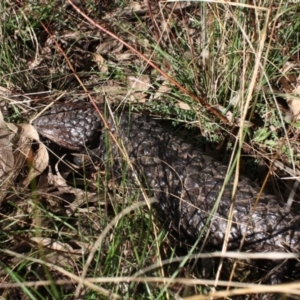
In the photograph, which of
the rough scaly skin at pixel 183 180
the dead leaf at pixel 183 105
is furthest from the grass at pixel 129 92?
the rough scaly skin at pixel 183 180

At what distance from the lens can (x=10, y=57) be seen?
3.81 metres

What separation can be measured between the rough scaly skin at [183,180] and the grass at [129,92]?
0.48ft

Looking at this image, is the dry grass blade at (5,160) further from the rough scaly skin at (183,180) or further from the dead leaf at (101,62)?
the dead leaf at (101,62)

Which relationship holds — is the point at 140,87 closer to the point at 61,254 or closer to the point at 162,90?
the point at 162,90

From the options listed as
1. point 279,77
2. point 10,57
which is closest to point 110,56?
point 10,57

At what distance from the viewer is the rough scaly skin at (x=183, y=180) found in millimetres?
2807

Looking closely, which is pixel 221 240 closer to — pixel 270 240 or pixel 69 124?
pixel 270 240

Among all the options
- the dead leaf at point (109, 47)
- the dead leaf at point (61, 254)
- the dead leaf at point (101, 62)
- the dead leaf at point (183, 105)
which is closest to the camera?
the dead leaf at point (61, 254)

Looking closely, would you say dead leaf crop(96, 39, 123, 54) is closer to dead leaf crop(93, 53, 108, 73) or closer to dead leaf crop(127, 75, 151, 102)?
dead leaf crop(93, 53, 108, 73)

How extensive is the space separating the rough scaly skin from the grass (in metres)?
0.15

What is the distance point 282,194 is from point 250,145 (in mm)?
369

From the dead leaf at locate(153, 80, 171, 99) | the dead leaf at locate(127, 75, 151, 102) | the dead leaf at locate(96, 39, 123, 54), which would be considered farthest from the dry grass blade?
the dead leaf at locate(96, 39, 123, 54)

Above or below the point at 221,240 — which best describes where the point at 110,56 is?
above

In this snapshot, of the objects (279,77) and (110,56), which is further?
(110,56)
